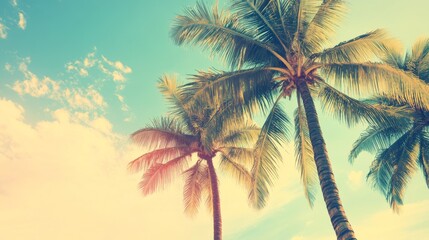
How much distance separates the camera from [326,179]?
8.88 m

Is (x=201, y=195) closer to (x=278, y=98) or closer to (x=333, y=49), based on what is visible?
(x=278, y=98)

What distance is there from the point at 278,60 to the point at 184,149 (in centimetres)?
729

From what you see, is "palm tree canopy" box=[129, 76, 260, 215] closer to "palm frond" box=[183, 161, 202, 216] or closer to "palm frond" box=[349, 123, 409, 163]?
"palm frond" box=[183, 161, 202, 216]

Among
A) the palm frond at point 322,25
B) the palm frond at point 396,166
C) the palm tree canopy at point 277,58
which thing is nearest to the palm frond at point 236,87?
the palm tree canopy at point 277,58

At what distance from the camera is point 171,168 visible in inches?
661

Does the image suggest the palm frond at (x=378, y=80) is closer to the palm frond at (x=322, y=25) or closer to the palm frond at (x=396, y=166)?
the palm frond at (x=322, y=25)

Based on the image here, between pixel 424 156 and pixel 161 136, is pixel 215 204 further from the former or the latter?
pixel 424 156

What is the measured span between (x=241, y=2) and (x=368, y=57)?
14.4 ft

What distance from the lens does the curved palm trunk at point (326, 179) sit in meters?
7.88

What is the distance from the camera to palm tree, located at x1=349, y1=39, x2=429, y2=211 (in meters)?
16.7

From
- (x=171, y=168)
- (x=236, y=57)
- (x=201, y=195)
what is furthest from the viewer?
(x=201, y=195)

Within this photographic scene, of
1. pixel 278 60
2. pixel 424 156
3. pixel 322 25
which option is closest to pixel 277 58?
pixel 278 60

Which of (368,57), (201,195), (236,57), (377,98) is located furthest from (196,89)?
(377,98)

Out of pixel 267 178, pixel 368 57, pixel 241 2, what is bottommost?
pixel 267 178
